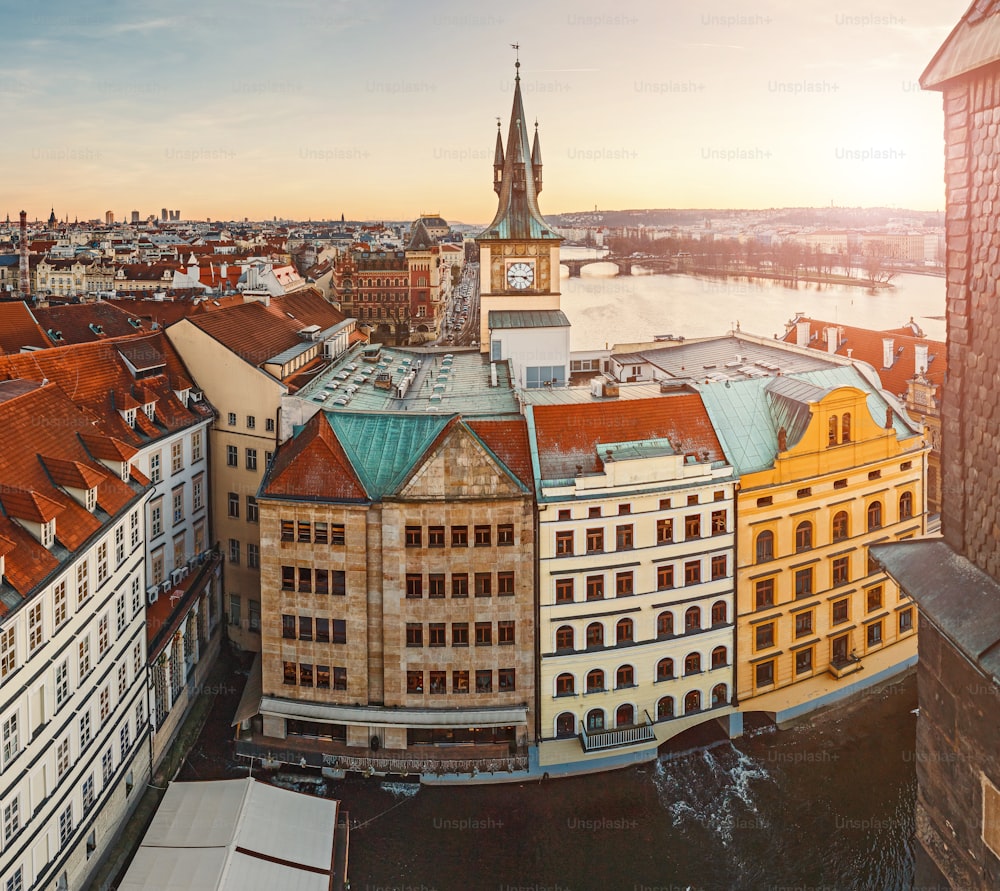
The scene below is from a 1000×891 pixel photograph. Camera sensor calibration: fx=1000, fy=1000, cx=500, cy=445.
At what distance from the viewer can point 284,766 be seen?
38156mm

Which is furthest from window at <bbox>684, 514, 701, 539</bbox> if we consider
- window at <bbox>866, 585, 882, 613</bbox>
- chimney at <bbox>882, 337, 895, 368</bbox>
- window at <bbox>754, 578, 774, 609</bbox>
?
chimney at <bbox>882, 337, 895, 368</bbox>

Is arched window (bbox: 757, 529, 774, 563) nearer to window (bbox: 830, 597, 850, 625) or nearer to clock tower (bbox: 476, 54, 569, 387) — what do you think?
window (bbox: 830, 597, 850, 625)

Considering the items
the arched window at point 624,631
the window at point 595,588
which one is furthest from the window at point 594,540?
the arched window at point 624,631

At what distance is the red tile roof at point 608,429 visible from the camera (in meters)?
37.7

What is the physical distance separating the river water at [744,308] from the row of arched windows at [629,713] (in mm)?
67173

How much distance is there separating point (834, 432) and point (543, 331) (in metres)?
20.8

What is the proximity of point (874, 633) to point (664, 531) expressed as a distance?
1228 cm

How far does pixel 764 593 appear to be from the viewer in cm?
3994

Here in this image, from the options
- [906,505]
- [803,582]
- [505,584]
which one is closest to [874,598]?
[906,505]

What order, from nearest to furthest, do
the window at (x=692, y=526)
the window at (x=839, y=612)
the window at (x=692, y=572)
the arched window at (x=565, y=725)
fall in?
the arched window at (x=565, y=725) < the window at (x=692, y=526) < the window at (x=692, y=572) < the window at (x=839, y=612)

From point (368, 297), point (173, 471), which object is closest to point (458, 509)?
point (173, 471)

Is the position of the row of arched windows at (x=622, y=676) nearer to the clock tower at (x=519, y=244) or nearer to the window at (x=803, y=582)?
the window at (x=803, y=582)

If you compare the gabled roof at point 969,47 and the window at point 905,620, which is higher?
the gabled roof at point 969,47

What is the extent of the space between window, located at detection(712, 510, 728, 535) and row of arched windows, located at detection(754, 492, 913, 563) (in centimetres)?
158
